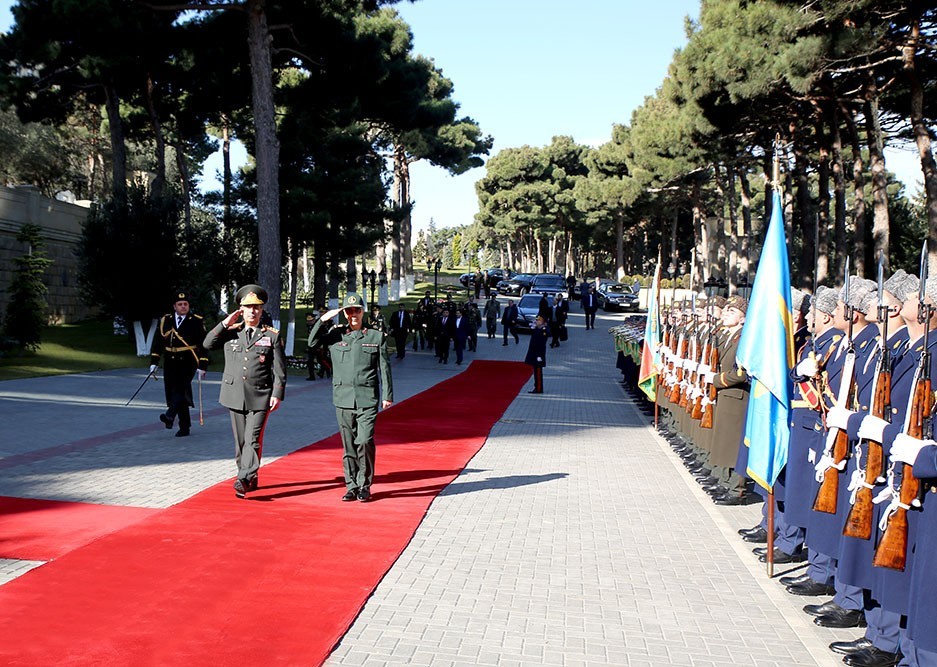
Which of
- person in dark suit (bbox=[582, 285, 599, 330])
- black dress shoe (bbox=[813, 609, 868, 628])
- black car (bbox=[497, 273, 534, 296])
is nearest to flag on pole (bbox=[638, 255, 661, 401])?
black dress shoe (bbox=[813, 609, 868, 628])

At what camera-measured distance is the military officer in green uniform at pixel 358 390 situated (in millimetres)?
8289

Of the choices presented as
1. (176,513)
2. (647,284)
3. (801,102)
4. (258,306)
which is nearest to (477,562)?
(176,513)

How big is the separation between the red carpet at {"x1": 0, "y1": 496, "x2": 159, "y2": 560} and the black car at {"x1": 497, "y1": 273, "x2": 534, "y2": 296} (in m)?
50.8

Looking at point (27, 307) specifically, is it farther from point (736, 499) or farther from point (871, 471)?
point (871, 471)

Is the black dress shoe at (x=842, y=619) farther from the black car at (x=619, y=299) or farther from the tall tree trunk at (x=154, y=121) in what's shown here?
the black car at (x=619, y=299)

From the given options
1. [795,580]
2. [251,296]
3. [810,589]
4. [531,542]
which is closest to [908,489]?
[810,589]

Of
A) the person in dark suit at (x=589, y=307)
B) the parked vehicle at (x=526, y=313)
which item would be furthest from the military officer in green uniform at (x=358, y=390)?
the person in dark suit at (x=589, y=307)

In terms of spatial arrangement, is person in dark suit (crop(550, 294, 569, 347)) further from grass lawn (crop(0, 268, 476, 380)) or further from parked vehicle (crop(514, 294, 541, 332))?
grass lawn (crop(0, 268, 476, 380))

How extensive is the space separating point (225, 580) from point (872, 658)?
3881mm

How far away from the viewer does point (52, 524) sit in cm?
708

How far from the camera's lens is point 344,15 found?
24.4 m

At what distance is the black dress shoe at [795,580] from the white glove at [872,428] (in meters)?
1.74

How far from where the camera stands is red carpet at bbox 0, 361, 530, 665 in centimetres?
471

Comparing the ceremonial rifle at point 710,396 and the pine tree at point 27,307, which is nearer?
the ceremonial rifle at point 710,396
